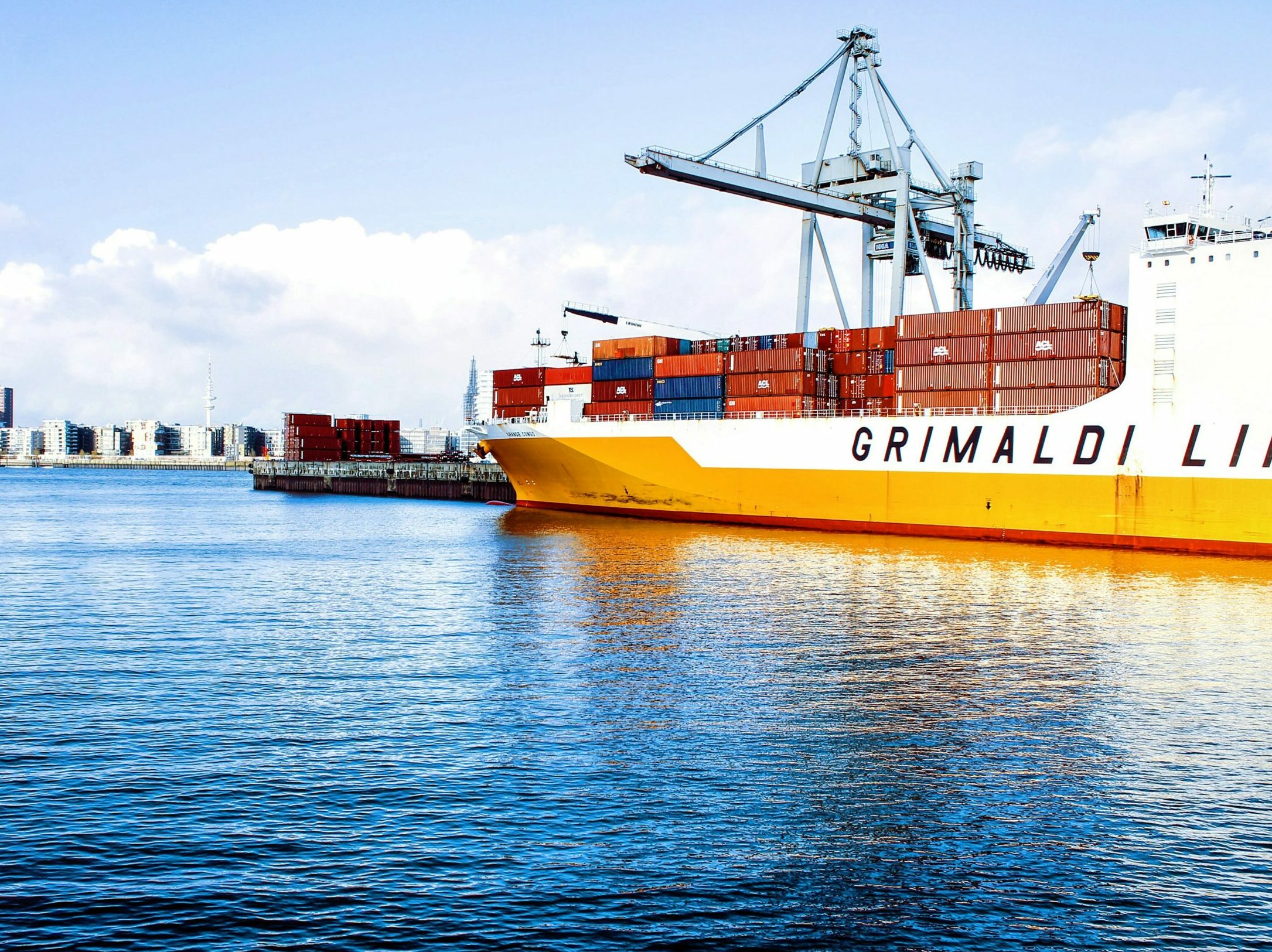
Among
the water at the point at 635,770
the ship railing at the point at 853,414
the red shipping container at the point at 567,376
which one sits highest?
the red shipping container at the point at 567,376

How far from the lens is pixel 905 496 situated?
40.4 metres

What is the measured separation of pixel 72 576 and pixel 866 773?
2517cm

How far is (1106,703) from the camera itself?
46.9ft

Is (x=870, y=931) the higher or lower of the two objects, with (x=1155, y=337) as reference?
lower

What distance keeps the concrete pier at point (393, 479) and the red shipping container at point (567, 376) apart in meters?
12.4

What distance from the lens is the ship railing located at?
123 feet

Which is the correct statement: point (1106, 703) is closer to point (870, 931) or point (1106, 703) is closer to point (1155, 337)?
point (870, 931)

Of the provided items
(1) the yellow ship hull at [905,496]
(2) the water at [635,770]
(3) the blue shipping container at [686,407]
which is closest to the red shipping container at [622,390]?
(3) the blue shipping container at [686,407]

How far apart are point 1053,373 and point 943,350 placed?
456 cm

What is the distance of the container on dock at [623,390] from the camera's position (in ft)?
163

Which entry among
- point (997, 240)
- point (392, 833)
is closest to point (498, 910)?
point (392, 833)

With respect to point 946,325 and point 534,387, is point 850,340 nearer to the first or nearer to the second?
point 946,325

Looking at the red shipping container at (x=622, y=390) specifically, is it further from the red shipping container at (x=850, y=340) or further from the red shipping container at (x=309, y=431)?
the red shipping container at (x=309, y=431)

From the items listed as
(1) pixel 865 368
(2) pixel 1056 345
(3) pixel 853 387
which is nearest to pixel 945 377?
(2) pixel 1056 345
